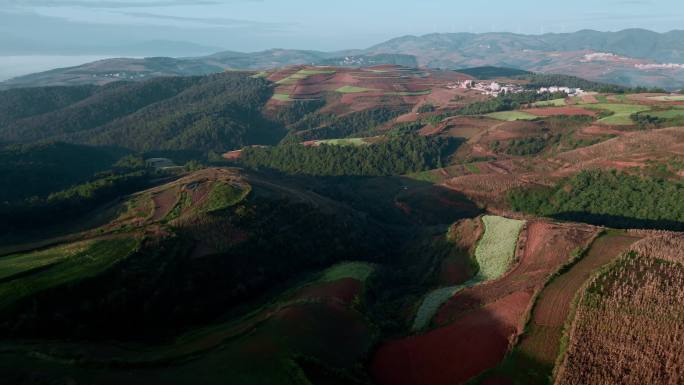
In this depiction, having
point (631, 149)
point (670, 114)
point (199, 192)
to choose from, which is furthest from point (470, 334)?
point (670, 114)

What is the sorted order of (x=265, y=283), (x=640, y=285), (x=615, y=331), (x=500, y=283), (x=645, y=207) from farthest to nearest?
(x=645, y=207)
(x=265, y=283)
(x=500, y=283)
(x=640, y=285)
(x=615, y=331)

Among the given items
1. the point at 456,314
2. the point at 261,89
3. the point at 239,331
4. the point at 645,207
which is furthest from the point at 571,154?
the point at 261,89

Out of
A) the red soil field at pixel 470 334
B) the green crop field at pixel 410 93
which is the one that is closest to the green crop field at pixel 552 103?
the green crop field at pixel 410 93

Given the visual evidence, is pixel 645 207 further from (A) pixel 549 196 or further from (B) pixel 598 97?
(B) pixel 598 97

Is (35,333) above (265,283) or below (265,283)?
above

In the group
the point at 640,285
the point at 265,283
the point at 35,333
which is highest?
the point at 640,285

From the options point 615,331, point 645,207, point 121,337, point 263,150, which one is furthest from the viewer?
point 263,150
